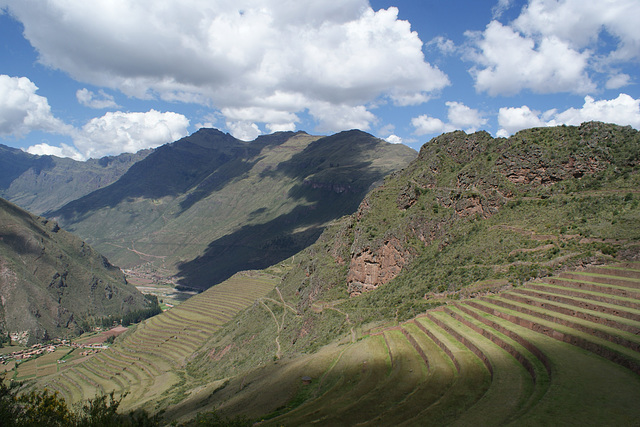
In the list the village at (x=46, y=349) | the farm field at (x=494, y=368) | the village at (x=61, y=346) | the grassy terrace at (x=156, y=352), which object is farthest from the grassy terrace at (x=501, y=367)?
the village at (x=61, y=346)

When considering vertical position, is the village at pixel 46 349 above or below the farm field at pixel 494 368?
below

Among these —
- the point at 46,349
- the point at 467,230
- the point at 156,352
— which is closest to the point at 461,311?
the point at 467,230

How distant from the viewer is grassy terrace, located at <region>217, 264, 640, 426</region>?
20469mm

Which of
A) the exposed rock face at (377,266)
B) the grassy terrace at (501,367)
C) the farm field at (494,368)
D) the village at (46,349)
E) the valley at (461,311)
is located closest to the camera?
the grassy terrace at (501,367)

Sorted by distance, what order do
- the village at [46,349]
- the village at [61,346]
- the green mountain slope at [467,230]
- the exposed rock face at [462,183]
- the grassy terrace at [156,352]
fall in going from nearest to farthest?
the green mountain slope at [467,230], the exposed rock face at [462,183], the grassy terrace at [156,352], the village at [46,349], the village at [61,346]

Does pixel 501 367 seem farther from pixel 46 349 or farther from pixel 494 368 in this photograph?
pixel 46 349

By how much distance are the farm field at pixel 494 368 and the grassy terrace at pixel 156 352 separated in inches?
2189

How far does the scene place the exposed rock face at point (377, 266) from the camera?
2579 inches

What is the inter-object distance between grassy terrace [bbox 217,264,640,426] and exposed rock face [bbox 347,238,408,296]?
875 inches

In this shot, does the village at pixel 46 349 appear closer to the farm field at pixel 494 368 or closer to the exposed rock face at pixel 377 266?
the exposed rock face at pixel 377 266

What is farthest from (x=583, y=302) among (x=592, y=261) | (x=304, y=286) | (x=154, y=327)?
(x=154, y=327)

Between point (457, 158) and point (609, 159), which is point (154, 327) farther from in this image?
point (609, 159)

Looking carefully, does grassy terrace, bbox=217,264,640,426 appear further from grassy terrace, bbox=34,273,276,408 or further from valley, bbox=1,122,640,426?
grassy terrace, bbox=34,273,276,408

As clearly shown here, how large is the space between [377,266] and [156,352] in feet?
278
